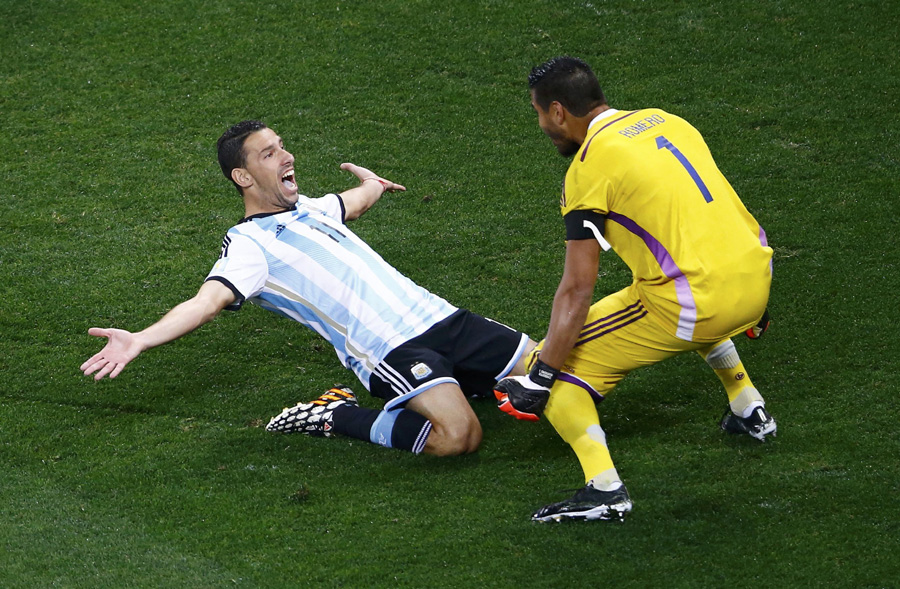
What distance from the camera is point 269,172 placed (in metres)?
4.41

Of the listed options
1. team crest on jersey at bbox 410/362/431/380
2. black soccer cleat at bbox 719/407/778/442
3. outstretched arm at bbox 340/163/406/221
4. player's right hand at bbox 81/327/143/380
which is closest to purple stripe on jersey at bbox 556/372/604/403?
team crest on jersey at bbox 410/362/431/380

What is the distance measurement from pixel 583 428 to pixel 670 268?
0.64 meters

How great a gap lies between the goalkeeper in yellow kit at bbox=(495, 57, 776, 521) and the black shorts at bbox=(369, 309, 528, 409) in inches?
24.0

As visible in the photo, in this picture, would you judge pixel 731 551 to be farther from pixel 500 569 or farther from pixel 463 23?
pixel 463 23

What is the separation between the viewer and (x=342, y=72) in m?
7.14

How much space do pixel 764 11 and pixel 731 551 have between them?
5.26m

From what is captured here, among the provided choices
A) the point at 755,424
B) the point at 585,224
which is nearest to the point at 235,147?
the point at 585,224

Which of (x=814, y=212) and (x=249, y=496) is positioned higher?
(x=814, y=212)

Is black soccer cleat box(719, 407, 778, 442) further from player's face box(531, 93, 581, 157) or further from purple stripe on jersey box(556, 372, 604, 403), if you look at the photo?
player's face box(531, 93, 581, 157)

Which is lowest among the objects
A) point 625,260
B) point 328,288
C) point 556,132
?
point 328,288

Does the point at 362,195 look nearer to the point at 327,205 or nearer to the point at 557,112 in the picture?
the point at 327,205

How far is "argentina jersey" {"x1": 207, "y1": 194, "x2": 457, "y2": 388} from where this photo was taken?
4121 millimetres

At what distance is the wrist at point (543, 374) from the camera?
343cm

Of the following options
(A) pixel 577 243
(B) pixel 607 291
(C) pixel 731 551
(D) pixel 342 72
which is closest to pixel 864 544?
(C) pixel 731 551
